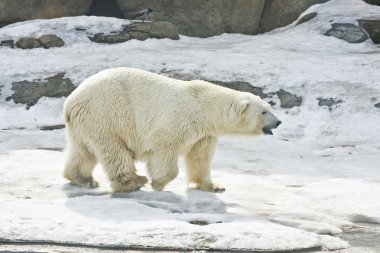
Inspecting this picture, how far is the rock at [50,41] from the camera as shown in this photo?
17594 millimetres

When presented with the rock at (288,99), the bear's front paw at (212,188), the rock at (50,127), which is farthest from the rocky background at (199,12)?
the bear's front paw at (212,188)

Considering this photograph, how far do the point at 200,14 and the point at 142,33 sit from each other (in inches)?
106

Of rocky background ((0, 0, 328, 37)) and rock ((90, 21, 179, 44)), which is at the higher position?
rocky background ((0, 0, 328, 37))

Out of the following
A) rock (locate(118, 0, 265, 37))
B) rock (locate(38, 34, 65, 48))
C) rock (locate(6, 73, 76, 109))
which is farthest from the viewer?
rock (locate(118, 0, 265, 37))

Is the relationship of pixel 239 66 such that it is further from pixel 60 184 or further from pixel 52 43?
pixel 60 184

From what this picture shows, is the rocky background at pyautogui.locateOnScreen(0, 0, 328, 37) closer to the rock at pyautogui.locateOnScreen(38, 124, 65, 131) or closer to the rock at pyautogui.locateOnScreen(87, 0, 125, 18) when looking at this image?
the rock at pyautogui.locateOnScreen(87, 0, 125, 18)

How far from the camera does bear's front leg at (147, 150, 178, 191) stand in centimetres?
838

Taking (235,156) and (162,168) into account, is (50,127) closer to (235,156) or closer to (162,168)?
(235,156)

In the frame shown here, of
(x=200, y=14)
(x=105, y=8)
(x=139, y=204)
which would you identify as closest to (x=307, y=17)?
(x=200, y=14)

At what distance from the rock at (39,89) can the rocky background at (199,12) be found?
16.9 feet

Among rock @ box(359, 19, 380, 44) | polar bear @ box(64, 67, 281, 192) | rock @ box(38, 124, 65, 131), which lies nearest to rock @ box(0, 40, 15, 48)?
rock @ box(38, 124, 65, 131)

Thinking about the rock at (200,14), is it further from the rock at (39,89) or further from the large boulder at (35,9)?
the rock at (39,89)

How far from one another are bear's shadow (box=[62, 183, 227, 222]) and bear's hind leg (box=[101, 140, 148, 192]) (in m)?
0.11

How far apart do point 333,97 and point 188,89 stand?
6.16 m
